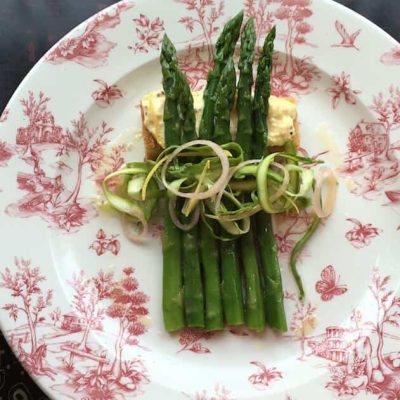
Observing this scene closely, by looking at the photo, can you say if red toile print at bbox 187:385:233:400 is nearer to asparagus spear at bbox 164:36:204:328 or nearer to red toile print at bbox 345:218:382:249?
asparagus spear at bbox 164:36:204:328

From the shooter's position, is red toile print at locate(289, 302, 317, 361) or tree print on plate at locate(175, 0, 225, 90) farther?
tree print on plate at locate(175, 0, 225, 90)

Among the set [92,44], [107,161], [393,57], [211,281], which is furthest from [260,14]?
[211,281]

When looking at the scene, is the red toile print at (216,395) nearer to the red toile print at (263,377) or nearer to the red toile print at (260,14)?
the red toile print at (263,377)

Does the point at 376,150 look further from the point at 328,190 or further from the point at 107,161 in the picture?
the point at 107,161

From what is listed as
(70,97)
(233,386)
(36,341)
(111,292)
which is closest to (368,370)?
(233,386)

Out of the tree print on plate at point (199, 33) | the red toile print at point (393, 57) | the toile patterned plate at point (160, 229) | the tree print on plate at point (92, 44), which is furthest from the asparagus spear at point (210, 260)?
the red toile print at point (393, 57)

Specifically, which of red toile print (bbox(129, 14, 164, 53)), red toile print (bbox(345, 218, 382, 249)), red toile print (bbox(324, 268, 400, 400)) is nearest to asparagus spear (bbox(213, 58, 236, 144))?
red toile print (bbox(129, 14, 164, 53))
